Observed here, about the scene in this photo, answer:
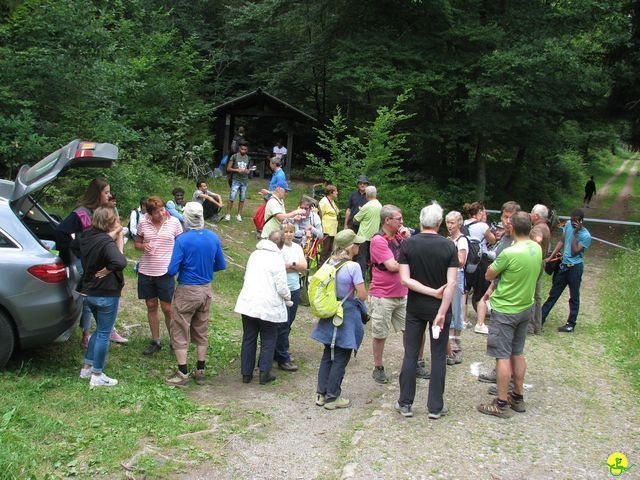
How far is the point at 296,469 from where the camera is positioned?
180 inches

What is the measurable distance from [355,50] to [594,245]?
994 cm

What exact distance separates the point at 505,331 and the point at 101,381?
374 centimetres

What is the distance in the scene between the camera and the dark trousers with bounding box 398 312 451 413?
5477 mm

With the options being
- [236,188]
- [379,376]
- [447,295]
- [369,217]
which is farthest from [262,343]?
[236,188]

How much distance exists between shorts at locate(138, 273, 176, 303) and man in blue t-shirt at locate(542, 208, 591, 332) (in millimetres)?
5333

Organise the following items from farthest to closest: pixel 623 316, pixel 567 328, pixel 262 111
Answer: pixel 262 111
pixel 623 316
pixel 567 328

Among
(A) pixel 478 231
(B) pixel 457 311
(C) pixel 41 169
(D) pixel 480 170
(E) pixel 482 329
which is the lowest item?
(E) pixel 482 329

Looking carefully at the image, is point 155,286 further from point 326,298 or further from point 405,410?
point 405,410

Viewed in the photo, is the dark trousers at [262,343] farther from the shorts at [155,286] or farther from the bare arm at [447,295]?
the bare arm at [447,295]

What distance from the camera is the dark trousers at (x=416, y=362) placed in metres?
5.48

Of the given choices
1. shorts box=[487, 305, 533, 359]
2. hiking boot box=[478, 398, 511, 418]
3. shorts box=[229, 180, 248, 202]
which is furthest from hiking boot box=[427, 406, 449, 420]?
shorts box=[229, 180, 248, 202]

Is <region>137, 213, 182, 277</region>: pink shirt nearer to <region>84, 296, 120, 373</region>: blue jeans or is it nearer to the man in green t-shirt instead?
<region>84, 296, 120, 373</region>: blue jeans

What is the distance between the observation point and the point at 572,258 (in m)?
8.86

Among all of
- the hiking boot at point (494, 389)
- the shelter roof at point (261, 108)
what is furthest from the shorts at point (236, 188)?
the hiking boot at point (494, 389)
